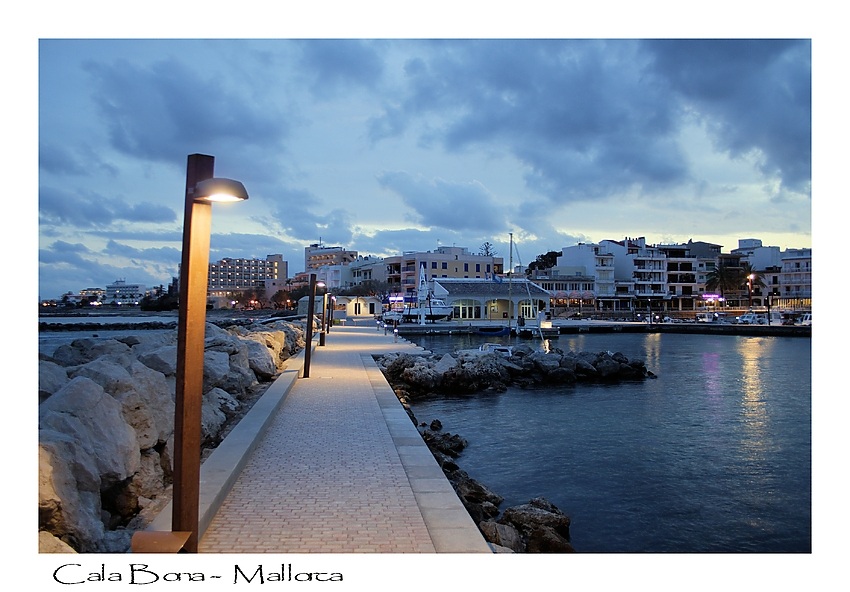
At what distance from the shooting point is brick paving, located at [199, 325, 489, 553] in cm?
509

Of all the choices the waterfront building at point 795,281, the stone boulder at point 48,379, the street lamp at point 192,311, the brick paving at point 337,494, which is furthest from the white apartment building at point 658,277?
the street lamp at point 192,311

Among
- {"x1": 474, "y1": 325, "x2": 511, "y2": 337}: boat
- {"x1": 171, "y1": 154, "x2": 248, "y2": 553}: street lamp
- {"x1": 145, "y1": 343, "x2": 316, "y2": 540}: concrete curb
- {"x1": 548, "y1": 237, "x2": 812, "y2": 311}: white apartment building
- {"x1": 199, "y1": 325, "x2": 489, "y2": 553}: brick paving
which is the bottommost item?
{"x1": 474, "y1": 325, "x2": 511, "y2": 337}: boat

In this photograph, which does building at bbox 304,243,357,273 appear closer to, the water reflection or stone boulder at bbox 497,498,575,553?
the water reflection

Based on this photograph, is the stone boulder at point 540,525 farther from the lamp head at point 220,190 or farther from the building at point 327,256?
the building at point 327,256

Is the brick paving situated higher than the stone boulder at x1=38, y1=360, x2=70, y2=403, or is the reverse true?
the stone boulder at x1=38, y1=360, x2=70, y2=403

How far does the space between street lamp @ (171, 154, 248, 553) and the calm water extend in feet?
18.9

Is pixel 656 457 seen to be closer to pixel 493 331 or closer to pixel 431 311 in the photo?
pixel 493 331

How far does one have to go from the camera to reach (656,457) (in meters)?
13.3

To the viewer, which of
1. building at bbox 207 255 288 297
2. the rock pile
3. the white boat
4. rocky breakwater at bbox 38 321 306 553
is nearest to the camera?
rocky breakwater at bbox 38 321 306 553

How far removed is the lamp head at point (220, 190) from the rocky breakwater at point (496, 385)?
4.05 metres

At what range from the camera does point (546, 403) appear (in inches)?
774

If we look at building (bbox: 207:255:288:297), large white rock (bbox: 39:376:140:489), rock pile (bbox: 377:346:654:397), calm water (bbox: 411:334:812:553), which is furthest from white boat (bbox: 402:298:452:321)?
building (bbox: 207:255:288:297)
